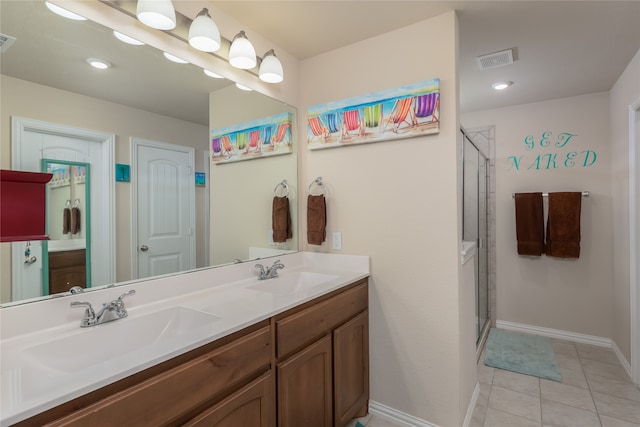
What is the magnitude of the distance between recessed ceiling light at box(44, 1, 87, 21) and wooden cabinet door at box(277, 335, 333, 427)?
1.61m

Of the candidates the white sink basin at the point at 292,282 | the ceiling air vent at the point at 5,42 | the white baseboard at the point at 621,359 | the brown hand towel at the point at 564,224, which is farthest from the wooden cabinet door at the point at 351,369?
the brown hand towel at the point at 564,224

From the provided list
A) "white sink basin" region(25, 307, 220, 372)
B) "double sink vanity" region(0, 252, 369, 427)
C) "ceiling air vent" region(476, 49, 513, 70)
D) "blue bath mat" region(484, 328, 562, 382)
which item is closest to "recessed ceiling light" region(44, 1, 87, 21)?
"double sink vanity" region(0, 252, 369, 427)

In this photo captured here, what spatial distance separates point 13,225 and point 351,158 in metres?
1.67

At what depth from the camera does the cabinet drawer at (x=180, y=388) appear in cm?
80

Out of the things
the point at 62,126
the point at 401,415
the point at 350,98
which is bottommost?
the point at 401,415

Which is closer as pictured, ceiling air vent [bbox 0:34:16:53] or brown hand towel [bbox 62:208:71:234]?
ceiling air vent [bbox 0:34:16:53]

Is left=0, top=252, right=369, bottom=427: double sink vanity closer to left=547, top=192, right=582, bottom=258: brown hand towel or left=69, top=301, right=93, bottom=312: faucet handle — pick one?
left=69, top=301, right=93, bottom=312: faucet handle

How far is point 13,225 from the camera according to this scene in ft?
3.48

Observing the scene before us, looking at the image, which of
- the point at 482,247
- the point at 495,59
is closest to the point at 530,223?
the point at 482,247

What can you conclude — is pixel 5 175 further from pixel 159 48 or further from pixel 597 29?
pixel 597 29

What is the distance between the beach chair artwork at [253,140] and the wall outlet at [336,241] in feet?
2.23

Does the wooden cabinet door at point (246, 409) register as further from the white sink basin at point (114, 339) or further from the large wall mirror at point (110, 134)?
the large wall mirror at point (110, 134)

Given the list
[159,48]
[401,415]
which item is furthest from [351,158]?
[401,415]

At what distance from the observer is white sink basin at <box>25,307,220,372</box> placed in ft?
3.27
